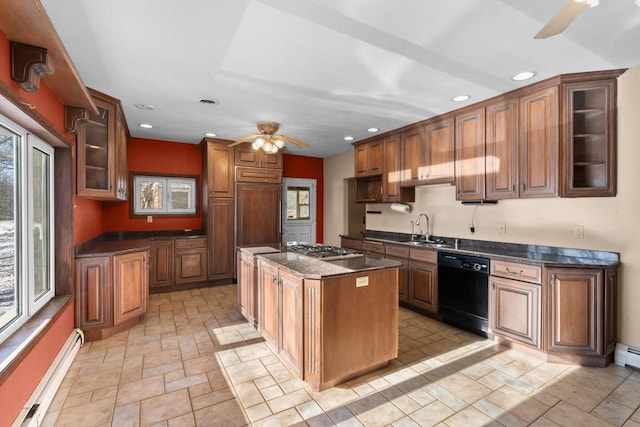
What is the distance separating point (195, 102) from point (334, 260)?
232 cm

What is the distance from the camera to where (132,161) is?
201 inches

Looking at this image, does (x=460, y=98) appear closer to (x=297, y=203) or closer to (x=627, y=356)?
(x=627, y=356)

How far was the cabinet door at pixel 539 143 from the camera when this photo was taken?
2.87 meters

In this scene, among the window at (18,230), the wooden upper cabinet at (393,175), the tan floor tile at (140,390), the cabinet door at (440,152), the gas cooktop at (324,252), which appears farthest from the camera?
the wooden upper cabinet at (393,175)

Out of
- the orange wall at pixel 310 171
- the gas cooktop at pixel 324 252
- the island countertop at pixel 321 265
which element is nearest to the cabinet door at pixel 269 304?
the island countertop at pixel 321 265

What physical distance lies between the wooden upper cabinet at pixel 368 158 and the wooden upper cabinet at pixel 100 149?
11.4ft

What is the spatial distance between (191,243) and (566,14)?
5038mm

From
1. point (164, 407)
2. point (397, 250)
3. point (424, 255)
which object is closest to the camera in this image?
point (164, 407)

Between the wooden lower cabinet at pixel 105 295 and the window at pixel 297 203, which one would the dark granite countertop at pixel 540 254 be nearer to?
the window at pixel 297 203

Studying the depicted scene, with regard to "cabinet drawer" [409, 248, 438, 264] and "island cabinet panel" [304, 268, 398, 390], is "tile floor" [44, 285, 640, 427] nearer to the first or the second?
"island cabinet panel" [304, 268, 398, 390]

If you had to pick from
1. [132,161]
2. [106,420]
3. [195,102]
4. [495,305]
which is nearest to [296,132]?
[195,102]

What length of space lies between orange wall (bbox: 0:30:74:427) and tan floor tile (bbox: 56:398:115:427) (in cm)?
25

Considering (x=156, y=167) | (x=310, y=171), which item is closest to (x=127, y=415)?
(x=156, y=167)

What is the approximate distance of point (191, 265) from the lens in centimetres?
504
